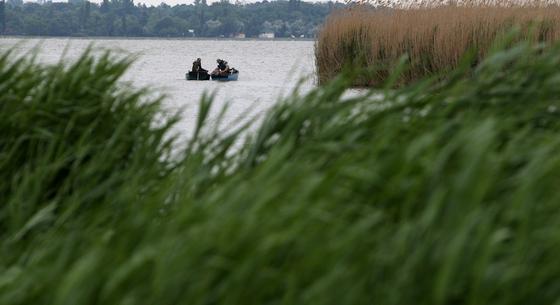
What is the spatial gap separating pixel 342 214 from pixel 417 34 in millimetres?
15706

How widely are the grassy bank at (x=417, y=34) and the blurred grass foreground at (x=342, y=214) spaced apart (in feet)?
40.4

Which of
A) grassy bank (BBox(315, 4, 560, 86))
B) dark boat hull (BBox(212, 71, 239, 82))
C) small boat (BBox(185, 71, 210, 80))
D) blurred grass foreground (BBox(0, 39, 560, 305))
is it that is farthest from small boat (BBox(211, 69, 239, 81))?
blurred grass foreground (BBox(0, 39, 560, 305))

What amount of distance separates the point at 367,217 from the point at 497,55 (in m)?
1.30

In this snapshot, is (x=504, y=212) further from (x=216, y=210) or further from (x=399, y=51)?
(x=399, y=51)

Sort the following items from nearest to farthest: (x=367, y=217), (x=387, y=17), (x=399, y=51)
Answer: (x=367, y=217) → (x=399, y=51) → (x=387, y=17)

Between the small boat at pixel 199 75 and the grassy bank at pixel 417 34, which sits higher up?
the grassy bank at pixel 417 34

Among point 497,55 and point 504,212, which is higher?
point 497,55

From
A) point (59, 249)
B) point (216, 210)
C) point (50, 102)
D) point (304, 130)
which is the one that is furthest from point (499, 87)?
point (50, 102)

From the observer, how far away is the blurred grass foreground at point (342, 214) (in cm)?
275

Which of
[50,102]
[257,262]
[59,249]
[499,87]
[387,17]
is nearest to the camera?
[257,262]

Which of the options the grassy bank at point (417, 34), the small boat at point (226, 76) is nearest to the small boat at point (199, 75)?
the small boat at point (226, 76)

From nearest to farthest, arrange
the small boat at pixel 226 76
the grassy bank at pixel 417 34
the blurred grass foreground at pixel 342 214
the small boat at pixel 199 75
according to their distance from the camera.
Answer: the blurred grass foreground at pixel 342 214, the grassy bank at pixel 417 34, the small boat at pixel 199 75, the small boat at pixel 226 76

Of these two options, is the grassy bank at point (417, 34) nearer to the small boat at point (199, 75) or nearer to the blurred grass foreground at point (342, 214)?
the small boat at point (199, 75)

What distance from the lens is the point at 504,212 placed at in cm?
300
